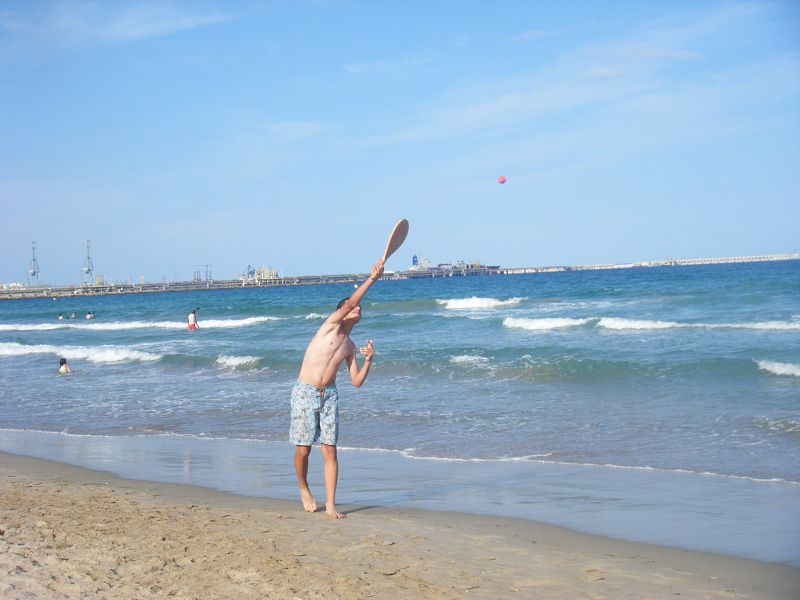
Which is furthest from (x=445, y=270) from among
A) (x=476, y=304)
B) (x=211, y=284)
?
(x=476, y=304)

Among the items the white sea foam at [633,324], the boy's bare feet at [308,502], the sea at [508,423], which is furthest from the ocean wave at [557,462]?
the white sea foam at [633,324]

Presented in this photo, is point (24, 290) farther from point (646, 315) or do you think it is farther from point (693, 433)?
point (693, 433)

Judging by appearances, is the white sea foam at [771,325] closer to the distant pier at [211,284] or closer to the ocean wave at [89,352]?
the ocean wave at [89,352]

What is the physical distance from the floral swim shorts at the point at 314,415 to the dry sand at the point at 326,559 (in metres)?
0.62

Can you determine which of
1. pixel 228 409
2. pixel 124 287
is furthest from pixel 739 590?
pixel 124 287

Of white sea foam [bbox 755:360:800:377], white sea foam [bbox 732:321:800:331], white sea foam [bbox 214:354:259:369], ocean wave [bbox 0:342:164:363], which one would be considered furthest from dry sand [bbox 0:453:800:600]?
ocean wave [bbox 0:342:164:363]

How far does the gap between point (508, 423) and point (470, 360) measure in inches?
278

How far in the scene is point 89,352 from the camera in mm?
26984

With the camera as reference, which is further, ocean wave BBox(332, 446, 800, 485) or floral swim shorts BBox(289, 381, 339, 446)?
ocean wave BBox(332, 446, 800, 485)

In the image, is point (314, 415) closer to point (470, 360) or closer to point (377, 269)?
point (377, 269)

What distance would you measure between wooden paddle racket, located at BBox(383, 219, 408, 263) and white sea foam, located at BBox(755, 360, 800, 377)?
34.6ft

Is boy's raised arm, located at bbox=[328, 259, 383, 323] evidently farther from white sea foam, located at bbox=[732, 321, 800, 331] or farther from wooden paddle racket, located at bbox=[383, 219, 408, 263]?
white sea foam, located at bbox=[732, 321, 800, 331]

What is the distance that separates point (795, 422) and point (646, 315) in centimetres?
1869

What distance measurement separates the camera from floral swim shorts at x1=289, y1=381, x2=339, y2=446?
6469 mm
